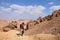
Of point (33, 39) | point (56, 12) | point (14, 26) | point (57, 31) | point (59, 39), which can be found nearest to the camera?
point (59, 39)

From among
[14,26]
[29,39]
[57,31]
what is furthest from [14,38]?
[14,26]

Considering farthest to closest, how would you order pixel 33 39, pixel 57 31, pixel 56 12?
pixel 56 12
pixel 57 31
pixel 33 39

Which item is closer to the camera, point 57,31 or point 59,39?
point 59,39

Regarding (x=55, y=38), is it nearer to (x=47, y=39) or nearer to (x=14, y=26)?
(x=47, y=39)

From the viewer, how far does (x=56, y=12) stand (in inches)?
1240

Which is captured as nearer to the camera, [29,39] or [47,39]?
[47,39]

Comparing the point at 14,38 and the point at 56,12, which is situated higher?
the point at 56,12

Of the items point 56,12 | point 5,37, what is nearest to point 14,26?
point 56,12

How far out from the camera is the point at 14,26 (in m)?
38.5

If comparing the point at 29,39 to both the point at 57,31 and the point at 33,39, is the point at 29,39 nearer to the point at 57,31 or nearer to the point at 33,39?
the point at 33,39

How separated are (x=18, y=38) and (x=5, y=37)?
4.43ft

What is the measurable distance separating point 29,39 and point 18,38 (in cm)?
113

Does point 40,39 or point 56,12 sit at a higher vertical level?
point 56,12

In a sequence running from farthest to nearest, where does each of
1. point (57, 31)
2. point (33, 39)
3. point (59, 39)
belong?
point (57, 31) < point (33, 39) < point (59, 39)
